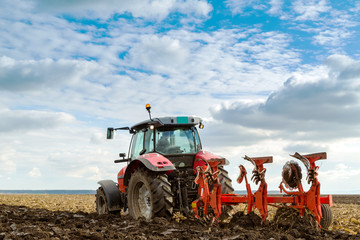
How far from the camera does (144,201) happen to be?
27.1ft

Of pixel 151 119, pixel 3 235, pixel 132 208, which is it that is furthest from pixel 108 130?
pixel 3 235

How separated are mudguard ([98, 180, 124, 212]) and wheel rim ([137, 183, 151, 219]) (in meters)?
1.55

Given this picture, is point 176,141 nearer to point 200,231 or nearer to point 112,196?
point 112,196

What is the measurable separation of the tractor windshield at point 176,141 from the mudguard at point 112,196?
2100 millimetres

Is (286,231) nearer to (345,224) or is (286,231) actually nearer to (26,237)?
(345,224)

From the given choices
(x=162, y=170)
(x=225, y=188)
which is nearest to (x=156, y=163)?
(x=162, y=170)

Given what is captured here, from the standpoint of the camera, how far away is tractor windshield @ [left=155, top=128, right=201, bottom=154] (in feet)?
28.4

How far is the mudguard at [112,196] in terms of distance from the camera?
382 inches

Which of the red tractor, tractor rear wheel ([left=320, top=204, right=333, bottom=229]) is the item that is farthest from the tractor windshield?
tractor rear wheel ([left=320, top=204, right=333, bottom=229])

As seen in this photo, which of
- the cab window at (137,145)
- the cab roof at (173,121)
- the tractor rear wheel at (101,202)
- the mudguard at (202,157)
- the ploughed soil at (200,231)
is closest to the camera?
the ploughed soil at (200,231)

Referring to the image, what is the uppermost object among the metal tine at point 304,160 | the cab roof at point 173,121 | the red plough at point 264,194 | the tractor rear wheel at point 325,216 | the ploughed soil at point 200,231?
the cab roof at point 173,121

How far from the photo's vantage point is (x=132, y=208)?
835 centimetres

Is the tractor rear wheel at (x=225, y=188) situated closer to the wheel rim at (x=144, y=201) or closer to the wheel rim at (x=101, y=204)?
the wheel rim at (x=144, y=201)

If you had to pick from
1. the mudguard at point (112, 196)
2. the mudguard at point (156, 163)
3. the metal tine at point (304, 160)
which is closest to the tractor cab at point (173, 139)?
the mudguard at point (156, 163)
